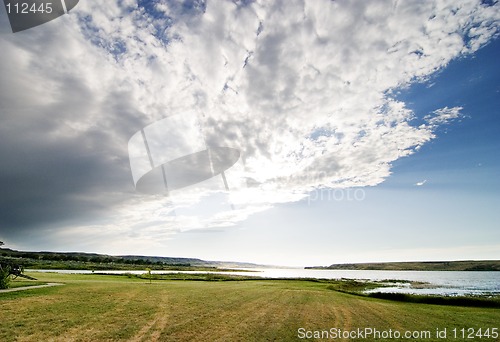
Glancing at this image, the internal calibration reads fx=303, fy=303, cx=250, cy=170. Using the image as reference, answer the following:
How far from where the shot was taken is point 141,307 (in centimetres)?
2627

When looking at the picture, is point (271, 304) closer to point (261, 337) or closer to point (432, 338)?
point (261, 337)

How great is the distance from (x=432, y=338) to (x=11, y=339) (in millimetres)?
23975

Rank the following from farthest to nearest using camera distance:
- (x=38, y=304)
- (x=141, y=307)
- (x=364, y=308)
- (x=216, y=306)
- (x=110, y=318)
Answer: (x=364, y=308) → (x=216, y=306) → (x=141, y=307) → (x=38, y=304) → (x=110, y=318)

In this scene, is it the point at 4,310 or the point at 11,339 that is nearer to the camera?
the point at 11,339

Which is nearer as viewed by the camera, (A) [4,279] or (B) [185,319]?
(B) [185,319]

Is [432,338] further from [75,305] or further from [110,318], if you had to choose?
[75,305]

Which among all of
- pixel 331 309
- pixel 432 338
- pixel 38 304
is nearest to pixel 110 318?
pixel 38 304

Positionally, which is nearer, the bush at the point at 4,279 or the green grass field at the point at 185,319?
the green grass field at the point at 185,319

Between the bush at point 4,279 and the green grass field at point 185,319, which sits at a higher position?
the bush at point 4,279

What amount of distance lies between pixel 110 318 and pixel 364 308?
76.3 ft

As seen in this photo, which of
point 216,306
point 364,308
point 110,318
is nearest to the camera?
point 110,318

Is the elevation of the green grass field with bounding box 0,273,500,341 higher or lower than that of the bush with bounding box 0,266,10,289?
lower

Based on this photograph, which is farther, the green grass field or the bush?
the bush

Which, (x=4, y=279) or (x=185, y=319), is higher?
(x=4, y=279)
